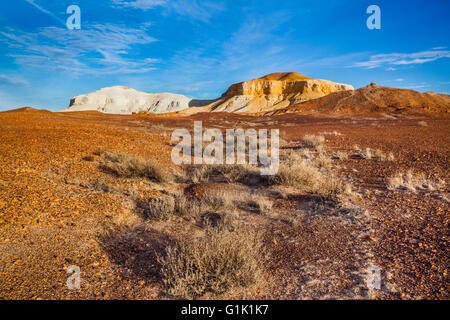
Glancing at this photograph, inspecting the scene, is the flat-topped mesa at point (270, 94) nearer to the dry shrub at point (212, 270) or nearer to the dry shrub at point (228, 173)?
the dry shrub at point (228, 173)

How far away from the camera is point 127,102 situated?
305 feet

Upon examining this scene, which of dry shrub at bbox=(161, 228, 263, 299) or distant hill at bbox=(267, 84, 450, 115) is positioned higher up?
distant hill at bbox=(267, 84, 450, 115)

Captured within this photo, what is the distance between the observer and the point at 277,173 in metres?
6.81

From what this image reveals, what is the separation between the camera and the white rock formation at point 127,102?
8769cm

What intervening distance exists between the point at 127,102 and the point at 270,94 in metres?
54.7

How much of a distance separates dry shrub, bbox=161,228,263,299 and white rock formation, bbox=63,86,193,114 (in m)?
91.1

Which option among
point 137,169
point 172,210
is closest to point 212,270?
point 172,210

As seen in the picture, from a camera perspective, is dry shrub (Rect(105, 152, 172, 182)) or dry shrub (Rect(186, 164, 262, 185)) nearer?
dry shrub (Rect(105, 152, 172, 182))

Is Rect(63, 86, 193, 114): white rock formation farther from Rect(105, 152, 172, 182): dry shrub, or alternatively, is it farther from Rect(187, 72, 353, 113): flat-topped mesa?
Rect(105, 152, 172, 182): dry shrub

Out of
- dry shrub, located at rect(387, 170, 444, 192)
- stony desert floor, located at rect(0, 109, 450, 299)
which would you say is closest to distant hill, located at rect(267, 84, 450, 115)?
dry shrub, located at rect(387, 170, 444, 192)

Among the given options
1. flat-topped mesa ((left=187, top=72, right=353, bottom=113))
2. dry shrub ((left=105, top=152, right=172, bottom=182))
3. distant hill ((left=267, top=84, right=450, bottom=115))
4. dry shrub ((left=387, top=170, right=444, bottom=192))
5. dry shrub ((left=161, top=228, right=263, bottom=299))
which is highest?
flat-topped mesa ((left=187, top=72, right=353, bottom=113))

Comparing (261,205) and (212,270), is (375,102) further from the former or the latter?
(212,270)

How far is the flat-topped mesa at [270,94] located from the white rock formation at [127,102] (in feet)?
73.4

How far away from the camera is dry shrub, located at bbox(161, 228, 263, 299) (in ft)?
8.77
